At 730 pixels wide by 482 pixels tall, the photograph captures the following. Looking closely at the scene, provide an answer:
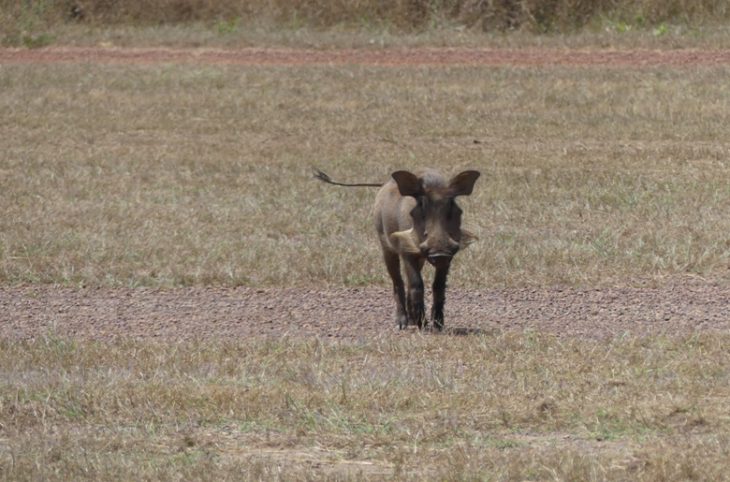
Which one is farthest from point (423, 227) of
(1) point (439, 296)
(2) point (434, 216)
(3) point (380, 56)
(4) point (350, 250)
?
(3) point (380, 56)

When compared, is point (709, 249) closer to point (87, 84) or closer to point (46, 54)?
point (87, 84)

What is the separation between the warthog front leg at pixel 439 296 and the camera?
8126mm

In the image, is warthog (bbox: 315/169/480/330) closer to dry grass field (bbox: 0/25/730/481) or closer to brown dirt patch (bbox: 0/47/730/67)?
dry grass field (bbox: 0/25/730/481)

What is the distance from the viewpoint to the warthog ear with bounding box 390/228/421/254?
8.03 meters

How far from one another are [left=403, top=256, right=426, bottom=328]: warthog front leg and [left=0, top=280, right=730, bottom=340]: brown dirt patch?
0.08 metres

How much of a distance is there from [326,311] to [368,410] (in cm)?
268

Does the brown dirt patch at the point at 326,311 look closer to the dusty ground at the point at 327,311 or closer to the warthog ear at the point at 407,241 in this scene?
the dusty ground at the point at 327,311

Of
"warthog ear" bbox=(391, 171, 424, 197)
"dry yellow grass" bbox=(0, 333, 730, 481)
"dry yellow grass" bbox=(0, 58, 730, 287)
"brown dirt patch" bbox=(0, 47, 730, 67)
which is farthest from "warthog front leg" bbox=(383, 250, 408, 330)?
"brown dirt patch" bbox=(0, 47, 730, 67)

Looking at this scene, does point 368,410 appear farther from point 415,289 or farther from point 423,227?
point 415,289

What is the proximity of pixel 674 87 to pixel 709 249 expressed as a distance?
8.43 meters

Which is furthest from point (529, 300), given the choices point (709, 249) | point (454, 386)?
point (454, 386)

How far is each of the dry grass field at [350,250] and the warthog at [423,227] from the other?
12.5 inches

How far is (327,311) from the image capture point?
9.01 meters

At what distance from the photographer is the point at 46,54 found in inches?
947
